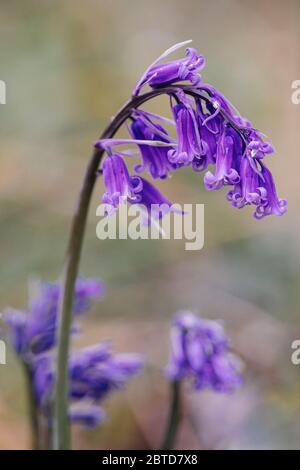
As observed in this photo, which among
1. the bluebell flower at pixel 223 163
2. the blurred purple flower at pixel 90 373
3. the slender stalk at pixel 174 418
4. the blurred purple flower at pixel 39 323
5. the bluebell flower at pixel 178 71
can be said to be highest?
the bluebell flower at pixel 178 71

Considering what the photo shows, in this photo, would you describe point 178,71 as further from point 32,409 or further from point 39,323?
point 32,409

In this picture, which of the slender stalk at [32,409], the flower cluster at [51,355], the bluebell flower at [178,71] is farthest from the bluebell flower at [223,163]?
the slender stalk at [32,409]

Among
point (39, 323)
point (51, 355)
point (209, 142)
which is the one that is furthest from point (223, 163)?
point (51, 355)

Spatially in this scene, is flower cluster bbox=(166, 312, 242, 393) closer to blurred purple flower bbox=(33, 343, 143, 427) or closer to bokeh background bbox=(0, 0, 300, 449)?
blurred purple flower bbox=(33, 343, 143, 427)

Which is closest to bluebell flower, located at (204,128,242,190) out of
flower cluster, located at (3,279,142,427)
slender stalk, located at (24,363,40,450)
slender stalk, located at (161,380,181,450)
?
flower cluster, located at (3,279,142,427)

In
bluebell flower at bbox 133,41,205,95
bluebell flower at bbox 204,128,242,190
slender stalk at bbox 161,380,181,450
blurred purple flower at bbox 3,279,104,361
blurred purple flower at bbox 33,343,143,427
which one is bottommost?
Result: slender stalk at bbox 161,380,181,450

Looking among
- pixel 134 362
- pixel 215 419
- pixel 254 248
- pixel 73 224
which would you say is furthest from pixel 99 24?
A: pixel 73 224

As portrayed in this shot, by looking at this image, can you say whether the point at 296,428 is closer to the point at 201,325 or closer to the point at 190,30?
the point at 201,325

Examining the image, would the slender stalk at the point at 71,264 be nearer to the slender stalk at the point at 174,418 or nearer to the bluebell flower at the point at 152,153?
the bluebell flower at the point at 152,153
